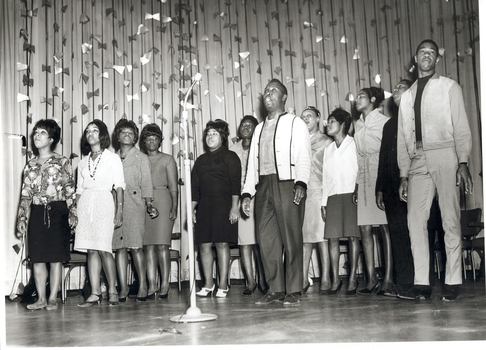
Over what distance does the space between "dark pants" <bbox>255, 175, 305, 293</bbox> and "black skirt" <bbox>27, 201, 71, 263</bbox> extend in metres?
1.52

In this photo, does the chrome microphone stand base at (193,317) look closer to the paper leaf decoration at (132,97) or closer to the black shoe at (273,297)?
the black shoe at (273,297)

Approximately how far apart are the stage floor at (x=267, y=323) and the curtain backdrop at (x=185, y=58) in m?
1.81

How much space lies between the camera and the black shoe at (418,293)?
14.4 ft

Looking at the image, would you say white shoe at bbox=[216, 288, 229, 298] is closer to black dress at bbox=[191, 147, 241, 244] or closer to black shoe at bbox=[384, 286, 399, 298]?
black dress at bbox=[191, 147, 241, 244]

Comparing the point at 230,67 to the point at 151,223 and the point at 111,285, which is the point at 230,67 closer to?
the point at 151,223

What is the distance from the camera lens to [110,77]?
652 cm

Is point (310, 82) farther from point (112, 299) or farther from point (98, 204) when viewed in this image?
point (112, 299)

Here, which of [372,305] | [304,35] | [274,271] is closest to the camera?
[372,305]

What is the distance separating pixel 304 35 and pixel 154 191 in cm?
256

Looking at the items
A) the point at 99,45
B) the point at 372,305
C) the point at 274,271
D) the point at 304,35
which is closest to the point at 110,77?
the point at 99,45

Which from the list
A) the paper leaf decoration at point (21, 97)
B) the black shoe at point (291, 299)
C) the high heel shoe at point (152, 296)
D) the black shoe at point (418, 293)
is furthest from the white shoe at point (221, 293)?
the paper leaf decoration at point (21, 97)

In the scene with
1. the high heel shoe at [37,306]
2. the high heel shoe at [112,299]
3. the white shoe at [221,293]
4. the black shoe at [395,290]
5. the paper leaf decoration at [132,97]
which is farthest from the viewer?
the paper leaf decoration at [132,97]

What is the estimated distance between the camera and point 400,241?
4.82 metres

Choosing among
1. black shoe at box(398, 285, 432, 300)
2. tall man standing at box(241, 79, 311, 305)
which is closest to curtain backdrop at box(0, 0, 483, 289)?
black shoe at box(398, 285, 432, 300)
